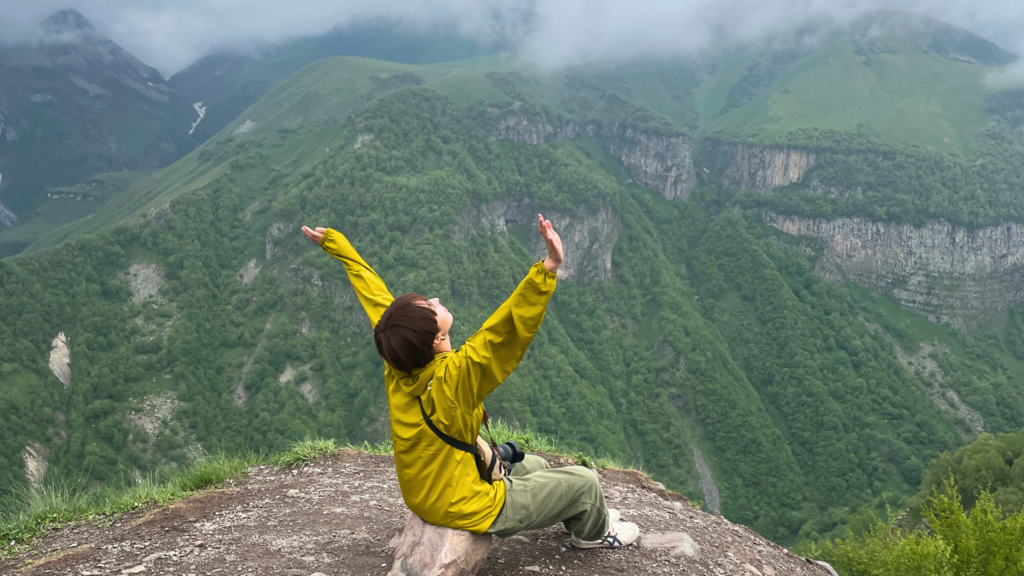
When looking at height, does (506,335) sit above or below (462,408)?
above

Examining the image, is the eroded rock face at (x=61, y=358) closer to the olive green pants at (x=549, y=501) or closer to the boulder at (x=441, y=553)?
the boulder at (x=441, y=553)

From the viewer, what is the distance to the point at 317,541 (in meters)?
6.56

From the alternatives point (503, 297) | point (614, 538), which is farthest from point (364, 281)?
point (503, 297)

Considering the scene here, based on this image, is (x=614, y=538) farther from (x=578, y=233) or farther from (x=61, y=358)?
(x=578, y=233)

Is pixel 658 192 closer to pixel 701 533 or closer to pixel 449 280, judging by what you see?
pixel 449 280

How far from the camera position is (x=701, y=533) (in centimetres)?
762

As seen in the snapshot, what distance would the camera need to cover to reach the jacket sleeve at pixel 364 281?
5672 millimetres

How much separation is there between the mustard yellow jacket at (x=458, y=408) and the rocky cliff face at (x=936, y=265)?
562 feet

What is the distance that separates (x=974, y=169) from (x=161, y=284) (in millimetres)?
199954

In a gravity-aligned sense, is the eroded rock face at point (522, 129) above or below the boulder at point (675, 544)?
above

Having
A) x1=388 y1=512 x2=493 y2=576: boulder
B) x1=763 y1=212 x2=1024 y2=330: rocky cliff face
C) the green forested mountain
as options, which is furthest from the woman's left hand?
x1=763 y1=212 x2=1024 y2=330: rocky cliff face

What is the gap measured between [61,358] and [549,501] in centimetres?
11552

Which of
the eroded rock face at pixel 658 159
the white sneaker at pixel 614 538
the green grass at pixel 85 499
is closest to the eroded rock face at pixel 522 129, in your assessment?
the eroded rock face at pixel 658 159

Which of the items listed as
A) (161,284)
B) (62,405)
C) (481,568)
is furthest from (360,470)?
(161,284)
